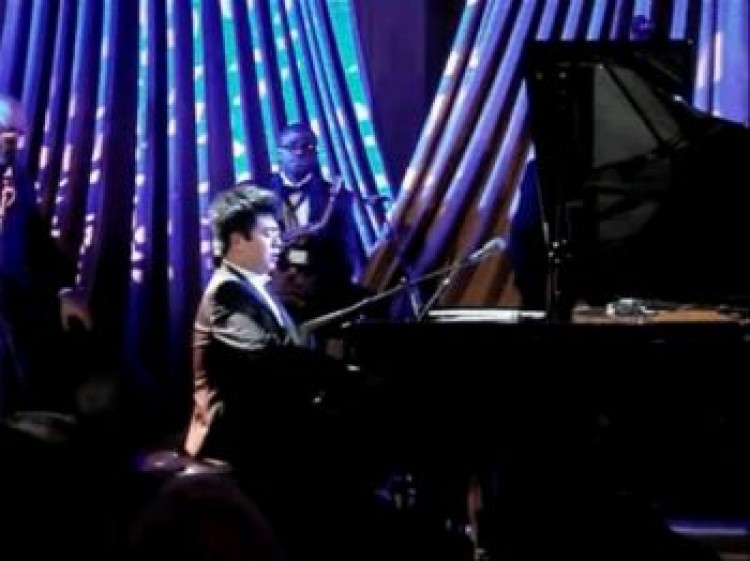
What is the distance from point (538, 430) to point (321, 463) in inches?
30.1

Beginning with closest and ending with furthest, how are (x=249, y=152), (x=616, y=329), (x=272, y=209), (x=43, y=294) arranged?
(x=616, y=329) < (x=272, y=209) < (x=43, y=294) < (x=249, y=152)

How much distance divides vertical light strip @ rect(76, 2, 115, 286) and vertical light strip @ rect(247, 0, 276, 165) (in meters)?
0.67

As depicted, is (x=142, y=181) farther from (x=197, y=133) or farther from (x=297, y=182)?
(x=297, y=182)

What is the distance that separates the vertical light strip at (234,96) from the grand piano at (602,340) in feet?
6.99

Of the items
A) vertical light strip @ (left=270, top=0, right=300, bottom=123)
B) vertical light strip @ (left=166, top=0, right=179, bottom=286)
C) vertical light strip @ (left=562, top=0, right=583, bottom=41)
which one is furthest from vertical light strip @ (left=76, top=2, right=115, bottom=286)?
vertical light strip @ (left=562, top=0, right=583, bottom=41)

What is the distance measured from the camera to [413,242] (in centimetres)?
598

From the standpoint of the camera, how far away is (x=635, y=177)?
4496mm

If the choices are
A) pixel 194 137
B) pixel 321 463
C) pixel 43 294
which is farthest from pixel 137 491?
pixel 194 137

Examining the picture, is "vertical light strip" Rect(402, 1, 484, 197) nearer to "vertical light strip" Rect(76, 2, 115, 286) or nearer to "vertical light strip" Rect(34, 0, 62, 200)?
"vertical light strip" Rect(76, 2, 115, 286)

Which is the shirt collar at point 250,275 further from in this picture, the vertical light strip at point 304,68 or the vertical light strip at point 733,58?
the vertical light strip at point 733,58

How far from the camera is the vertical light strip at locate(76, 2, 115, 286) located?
6.20 meters

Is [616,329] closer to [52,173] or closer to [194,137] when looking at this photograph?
[194,137]

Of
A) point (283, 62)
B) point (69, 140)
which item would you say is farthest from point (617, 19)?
point (69, 140)

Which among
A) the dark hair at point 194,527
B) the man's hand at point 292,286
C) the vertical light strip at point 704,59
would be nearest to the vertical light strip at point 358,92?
the man's hand at point 292,286
